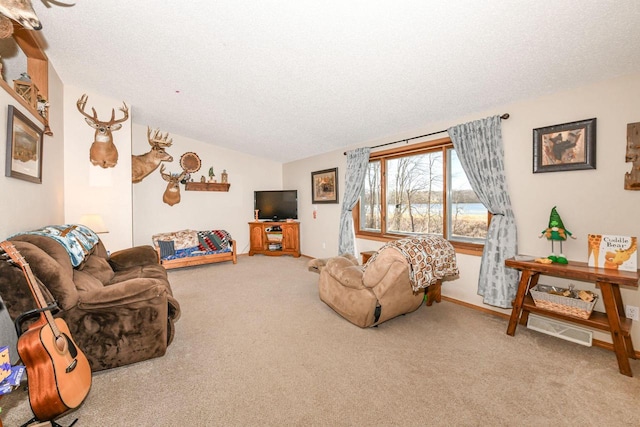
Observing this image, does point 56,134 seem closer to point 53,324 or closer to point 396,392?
point 53,324

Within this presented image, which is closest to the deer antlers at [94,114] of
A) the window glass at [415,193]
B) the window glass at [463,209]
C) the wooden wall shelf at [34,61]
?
the wooden wall shelf at [34,61]

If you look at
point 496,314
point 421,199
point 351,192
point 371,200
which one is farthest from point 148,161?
point 496,314

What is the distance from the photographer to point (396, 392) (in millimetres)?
1741

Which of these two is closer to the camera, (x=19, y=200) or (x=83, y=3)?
(x=83, y=3)

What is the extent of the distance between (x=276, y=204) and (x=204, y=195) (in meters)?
1.62

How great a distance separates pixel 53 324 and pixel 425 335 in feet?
9.01

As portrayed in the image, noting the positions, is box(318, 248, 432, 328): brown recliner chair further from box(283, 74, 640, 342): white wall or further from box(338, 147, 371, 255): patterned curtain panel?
box(338, 147, 371, 255): patterned curtain panel

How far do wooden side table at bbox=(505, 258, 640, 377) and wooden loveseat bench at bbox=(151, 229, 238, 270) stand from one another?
476cm

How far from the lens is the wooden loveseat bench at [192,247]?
16.1ft

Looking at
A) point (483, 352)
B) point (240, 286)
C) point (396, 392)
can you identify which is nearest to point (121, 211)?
point (240, 286)

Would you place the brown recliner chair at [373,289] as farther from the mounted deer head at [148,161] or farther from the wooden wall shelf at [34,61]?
the mounted deer head at [148,161]

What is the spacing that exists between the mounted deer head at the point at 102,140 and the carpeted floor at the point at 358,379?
8.70 ft

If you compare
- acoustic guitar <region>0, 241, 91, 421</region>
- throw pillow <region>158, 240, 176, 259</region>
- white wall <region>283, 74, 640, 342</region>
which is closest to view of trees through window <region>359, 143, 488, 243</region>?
white wall <region>283, 74, 640, 342</region>

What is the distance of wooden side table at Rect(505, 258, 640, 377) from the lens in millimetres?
1933
